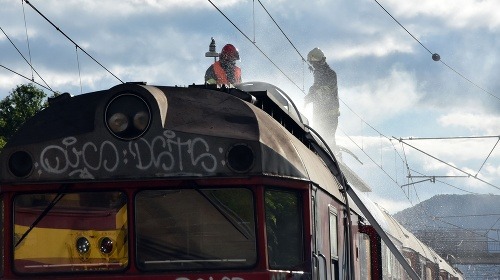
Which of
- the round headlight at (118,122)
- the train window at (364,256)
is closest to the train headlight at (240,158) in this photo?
the round headlight at (118,122)

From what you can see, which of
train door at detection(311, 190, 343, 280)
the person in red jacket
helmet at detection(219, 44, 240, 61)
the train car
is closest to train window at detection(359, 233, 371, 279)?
the train car

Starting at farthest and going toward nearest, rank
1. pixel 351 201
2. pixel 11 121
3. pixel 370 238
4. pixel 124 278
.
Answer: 1. pixel 11 121
2. pixel 370 238
3. pixel 351 201
4. pixel 124 278

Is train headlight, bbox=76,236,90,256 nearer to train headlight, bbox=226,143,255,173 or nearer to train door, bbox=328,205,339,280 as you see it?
train headlight, bbox=226,143,255,173

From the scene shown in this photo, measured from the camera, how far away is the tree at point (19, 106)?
28.4 metres

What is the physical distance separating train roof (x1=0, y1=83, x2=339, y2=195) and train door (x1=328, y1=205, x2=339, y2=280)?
1.05m

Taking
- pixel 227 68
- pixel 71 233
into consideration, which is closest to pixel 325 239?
pixel 71 233

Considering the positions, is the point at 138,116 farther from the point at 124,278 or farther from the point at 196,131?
the point at 124,278

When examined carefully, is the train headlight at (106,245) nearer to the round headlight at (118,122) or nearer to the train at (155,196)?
the train at (155,196)

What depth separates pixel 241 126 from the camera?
8109mm

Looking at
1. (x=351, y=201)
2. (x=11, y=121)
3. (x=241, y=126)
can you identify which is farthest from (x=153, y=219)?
(x=11, y=121)

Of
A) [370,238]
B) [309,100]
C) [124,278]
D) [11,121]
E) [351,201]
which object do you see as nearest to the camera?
[124,278]

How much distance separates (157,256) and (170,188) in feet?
1.51

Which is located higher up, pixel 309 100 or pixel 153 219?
pixel 309 100

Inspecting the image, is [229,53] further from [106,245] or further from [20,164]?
[106,245]
